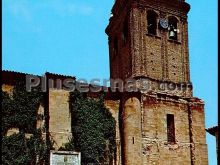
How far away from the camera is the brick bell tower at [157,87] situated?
26141mm

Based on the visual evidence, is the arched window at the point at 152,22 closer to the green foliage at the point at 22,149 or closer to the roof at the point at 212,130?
the roof at the point at 212,130

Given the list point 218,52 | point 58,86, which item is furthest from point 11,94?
point 218,52

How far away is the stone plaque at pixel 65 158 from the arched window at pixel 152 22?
10.0m

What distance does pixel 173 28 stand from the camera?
101 feet

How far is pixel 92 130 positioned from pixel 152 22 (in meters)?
8.84

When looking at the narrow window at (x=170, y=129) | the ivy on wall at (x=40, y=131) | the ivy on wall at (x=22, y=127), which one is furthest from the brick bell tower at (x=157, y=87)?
the ivy on wall at (x=22, y=127)

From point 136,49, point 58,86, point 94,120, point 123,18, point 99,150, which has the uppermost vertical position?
point 123,18

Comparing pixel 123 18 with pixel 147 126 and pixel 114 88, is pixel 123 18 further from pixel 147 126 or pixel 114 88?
pixel 147 126

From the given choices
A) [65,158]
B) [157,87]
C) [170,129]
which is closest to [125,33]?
[157,87]

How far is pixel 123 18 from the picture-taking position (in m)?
31.0

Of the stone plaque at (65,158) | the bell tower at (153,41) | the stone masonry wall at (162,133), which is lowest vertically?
the stone plaque at (65,158)

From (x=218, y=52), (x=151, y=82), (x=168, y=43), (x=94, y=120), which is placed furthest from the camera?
(x=168, y=43)

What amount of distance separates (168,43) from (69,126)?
8886mm

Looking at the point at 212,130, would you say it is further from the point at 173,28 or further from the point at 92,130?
the point at 173,28
